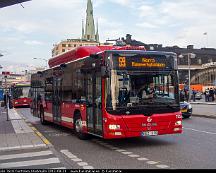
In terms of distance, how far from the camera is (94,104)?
42.8 ft

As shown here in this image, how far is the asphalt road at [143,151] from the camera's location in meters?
9.47

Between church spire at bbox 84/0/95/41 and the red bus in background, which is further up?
church spire at bbox 84/0/95/41

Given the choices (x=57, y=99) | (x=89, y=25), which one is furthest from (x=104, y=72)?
(x=89, y=25)

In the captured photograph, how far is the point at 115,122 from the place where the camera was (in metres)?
12.0

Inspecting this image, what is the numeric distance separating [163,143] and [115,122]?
2.06 m

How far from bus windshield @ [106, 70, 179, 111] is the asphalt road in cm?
128

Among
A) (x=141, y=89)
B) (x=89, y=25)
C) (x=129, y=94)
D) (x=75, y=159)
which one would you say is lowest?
(x=75, y=159)

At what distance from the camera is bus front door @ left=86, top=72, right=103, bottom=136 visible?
12.6m

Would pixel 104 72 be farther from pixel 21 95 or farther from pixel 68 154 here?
pixel 21 95

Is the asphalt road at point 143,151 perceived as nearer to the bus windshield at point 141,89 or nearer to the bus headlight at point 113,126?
the bus headlight at point 113,126

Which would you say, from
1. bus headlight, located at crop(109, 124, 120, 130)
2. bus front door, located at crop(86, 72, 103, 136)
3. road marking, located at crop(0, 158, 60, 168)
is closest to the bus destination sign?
bus front door, located at crop(86, 72, 103, 136)

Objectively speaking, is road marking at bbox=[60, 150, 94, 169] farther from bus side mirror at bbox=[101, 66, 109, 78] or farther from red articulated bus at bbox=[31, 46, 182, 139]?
bus side mirror at bbox=[101, 66, 109, 78]

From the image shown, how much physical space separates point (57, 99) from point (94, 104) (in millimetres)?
5109

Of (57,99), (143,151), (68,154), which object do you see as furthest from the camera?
(57,99)
